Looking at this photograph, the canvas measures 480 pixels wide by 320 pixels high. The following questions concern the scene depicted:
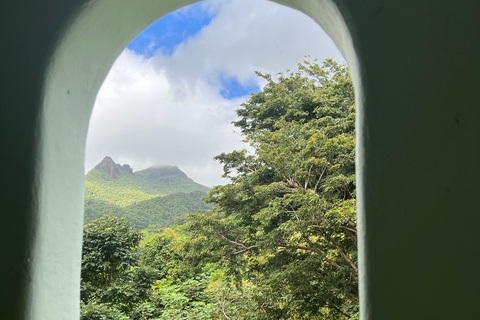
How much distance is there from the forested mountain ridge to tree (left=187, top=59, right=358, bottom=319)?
595 cm

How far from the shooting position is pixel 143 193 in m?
13.2

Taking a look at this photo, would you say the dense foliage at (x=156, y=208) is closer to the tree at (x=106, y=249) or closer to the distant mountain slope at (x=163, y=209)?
the distant mountain slope at (x=163, y=209)

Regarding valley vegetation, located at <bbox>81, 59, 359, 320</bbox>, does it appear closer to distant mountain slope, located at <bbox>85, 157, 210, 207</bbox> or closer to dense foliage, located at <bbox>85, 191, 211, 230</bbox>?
dense foliage, located at <bbox>85, 191, 211, 230</bbox>

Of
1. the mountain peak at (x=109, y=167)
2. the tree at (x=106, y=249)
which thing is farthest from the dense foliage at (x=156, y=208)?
the tree at (x=106, y=249)

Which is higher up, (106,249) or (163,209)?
(163,209)

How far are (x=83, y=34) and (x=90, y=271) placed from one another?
4.58m

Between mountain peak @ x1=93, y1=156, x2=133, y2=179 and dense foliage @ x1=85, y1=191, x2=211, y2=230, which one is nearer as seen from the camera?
dense foliage @ x1=85, y1=191, x2=211, y2=230

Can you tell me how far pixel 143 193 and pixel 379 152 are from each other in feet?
44.1

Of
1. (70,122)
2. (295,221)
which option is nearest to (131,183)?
(295,221)

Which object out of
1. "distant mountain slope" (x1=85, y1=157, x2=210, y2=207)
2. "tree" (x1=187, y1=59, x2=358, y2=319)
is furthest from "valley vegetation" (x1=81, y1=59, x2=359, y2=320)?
"distant mountain slope" (x1=85, y1=157, x2=210, y2=207)

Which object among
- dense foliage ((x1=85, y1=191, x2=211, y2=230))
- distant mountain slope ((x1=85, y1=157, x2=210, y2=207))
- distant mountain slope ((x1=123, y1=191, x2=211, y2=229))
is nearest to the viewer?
dense foliage ((x1=85, y1=191, x2=211, y2=230))

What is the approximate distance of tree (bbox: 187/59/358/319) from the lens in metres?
3.60

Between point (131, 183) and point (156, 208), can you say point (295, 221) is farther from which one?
point (131, 183)

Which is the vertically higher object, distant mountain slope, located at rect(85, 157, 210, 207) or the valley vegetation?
distant mountain slope, located at rect(85, 157, 210, 207)
